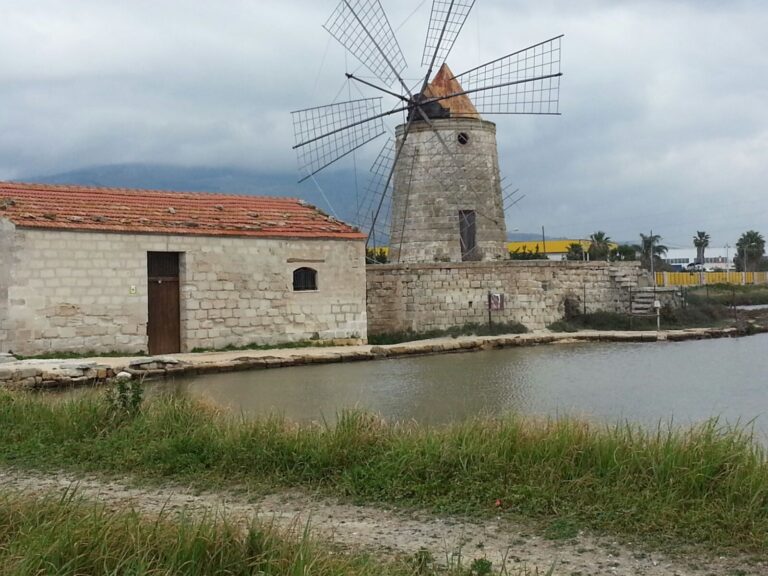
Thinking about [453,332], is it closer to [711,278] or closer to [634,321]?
[634,321]

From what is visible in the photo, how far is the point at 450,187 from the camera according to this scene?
20.5 meters

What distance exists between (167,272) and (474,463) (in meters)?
10.3

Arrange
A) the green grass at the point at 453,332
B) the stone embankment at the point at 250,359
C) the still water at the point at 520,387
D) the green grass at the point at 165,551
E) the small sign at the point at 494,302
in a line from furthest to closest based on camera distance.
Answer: the small sign at the point at 494,302 → the green grass at the point at 453,332 → the stone embankment at the point at 250,359 → the still water at the point at 520,387 → the green grass at the point at 165,551

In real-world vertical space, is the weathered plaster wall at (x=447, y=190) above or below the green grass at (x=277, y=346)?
above

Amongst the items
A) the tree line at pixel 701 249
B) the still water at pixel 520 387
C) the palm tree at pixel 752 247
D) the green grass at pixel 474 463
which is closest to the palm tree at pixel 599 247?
the tree line at pixel 701 249

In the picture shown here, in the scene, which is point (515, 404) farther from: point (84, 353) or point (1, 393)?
point (84, 353)

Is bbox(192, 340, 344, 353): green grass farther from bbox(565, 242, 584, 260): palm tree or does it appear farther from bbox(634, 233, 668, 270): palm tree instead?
bbox(634, 233, 668, 270): palm tree

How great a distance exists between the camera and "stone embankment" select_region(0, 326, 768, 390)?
11.0 meters

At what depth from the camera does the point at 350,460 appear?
5.50 metres

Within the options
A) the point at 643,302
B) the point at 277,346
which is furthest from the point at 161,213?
the point at 643,302

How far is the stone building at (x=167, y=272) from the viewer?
42.6ft

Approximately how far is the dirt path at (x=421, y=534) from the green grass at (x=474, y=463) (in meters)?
0.21

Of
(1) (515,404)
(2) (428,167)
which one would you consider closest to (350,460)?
(1) (515,404)

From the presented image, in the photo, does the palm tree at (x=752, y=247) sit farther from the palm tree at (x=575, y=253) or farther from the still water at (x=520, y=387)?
the still water at (x=520, y=387)
